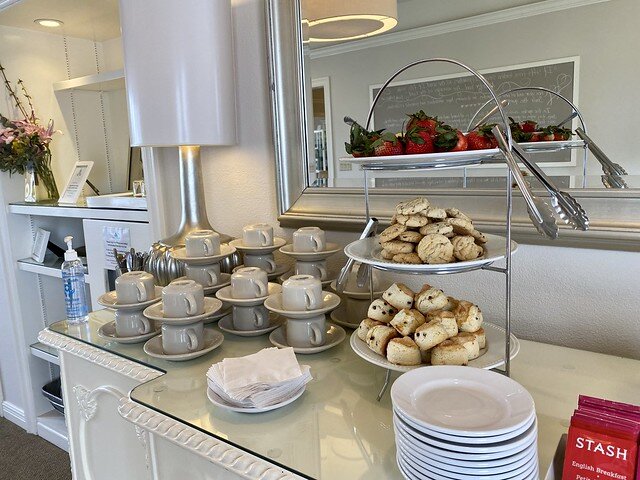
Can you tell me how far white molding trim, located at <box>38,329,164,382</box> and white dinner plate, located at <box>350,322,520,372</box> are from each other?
44 centimetres

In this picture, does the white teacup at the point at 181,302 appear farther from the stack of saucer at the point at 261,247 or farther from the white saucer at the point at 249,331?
the stack of saucer at the point at 261,247

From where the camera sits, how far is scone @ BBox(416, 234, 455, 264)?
798 mm

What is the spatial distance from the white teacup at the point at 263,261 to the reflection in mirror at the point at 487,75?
26cm

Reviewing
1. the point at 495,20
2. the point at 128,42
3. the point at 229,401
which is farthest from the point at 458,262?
the point at 128,42

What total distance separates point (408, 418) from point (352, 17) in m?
1.04

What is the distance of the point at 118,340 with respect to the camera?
1.16 m

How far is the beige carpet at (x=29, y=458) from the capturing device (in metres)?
2.27

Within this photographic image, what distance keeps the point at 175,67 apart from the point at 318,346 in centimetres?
83

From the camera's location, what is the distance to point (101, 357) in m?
1.13

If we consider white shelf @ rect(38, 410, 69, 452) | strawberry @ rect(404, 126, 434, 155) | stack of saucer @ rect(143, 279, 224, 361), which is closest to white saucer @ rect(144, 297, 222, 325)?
stack of saucer @ rect(143, 279, 224, 361)

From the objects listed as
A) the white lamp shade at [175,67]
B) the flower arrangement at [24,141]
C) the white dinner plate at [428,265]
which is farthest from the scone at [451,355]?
the flower arrangement at [24,141]

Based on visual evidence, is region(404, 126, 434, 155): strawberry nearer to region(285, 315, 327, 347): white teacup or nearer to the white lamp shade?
region(285, 315, 327, 347): white teacup

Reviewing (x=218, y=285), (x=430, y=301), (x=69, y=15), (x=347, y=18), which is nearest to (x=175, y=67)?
(x=347, y=18)

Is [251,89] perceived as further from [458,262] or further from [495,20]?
[458,262]
